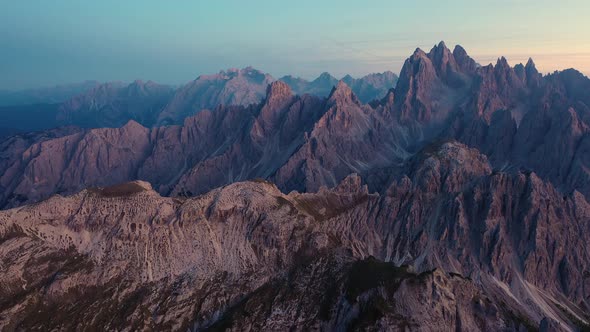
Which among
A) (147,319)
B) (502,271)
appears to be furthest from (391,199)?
(147,319)

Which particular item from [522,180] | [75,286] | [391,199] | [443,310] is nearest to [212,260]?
[75,286]

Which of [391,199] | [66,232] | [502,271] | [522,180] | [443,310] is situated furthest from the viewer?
[391,199]

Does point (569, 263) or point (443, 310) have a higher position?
point (443, 310)

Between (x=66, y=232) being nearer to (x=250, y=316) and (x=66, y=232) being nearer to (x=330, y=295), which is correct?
(x=250, y=316)

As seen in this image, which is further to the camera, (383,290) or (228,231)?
(228,231)

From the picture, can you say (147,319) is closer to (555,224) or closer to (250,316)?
(250,316)

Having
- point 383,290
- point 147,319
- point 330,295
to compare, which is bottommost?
point 147,319

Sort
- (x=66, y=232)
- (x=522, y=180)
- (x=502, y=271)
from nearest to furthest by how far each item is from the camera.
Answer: (x=66, y=232), (x=502, y=271), (x=522, y=180)
